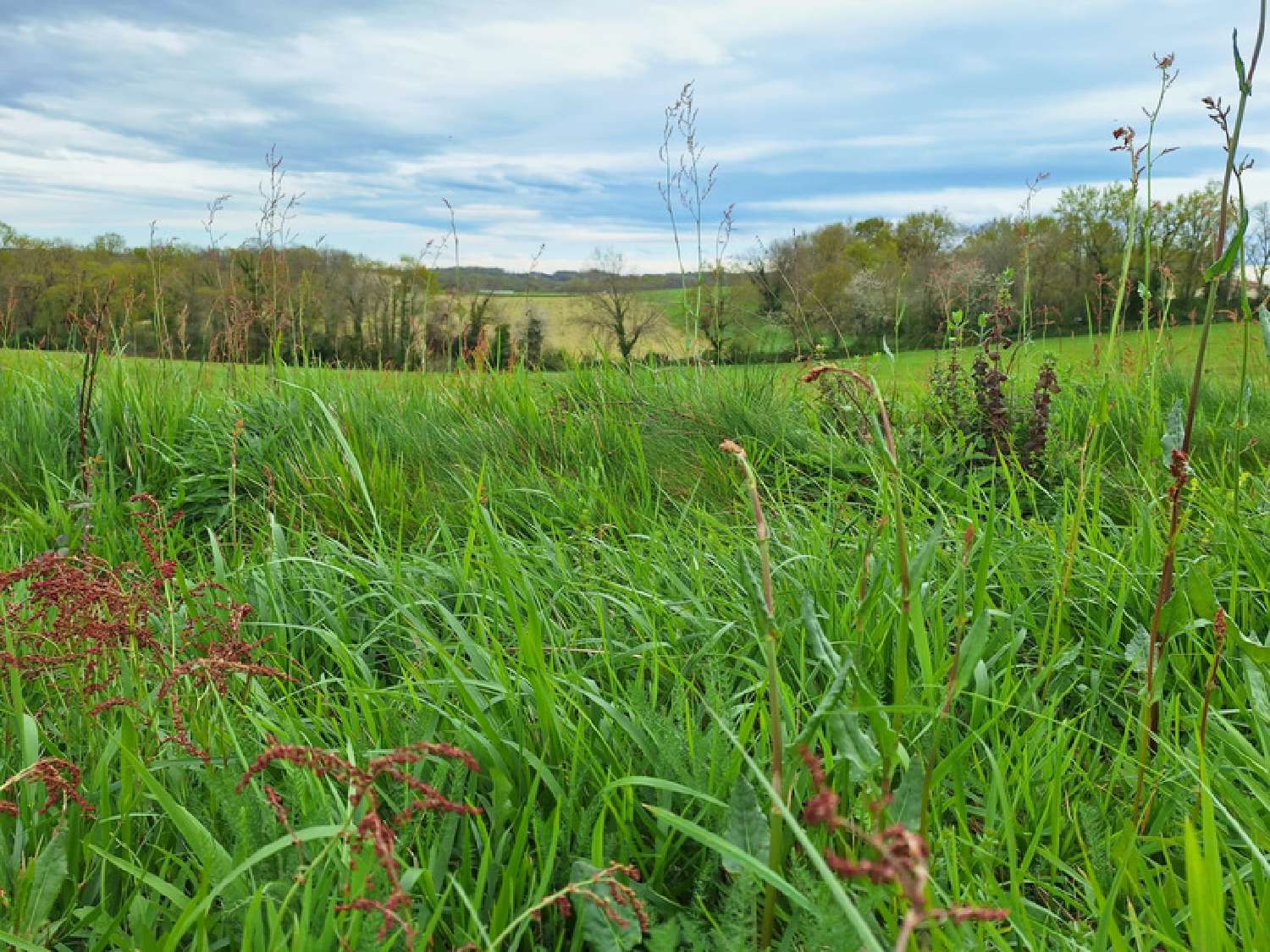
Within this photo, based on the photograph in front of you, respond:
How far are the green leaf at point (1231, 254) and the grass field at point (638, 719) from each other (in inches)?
14.3

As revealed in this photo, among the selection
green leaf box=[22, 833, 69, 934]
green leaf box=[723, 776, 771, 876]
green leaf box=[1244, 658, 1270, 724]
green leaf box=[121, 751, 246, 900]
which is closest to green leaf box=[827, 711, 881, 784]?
green leaf box=[723, 776, 771, 876]

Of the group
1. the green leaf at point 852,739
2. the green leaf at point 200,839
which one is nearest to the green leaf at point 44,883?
the green leaf at point 200,839

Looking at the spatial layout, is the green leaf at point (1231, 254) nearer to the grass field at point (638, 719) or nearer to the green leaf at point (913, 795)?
the grass field at point (638, 719)

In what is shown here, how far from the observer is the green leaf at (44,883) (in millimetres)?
1328

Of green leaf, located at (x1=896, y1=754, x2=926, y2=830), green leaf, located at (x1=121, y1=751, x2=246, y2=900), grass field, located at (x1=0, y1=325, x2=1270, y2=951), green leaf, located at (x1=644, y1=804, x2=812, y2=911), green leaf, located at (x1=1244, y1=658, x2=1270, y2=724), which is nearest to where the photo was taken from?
green leaf, located at (x1=644, y1=804, x2=812, y2=911)

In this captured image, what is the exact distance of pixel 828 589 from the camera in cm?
224

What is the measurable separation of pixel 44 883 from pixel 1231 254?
2052 millimetres

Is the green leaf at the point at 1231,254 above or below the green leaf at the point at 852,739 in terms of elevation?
above

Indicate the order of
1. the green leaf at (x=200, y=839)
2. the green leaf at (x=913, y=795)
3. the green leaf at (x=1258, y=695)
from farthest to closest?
1. the green leaf at (x=1258, y=695)
2. the green leaf at (x=200, y=839)
3. the green leaf at (x=913, y=795)

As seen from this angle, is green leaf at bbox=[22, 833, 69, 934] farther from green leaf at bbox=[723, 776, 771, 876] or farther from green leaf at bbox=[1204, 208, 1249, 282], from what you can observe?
green leaf at bbox=[1204, 208, 1249, 282]

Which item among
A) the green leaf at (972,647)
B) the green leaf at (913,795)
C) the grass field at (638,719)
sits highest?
the green leaf at (972,647)

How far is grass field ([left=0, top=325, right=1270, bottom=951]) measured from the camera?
4.05 ft

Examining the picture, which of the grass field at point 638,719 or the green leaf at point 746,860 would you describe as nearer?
the green leaf at point 746,860

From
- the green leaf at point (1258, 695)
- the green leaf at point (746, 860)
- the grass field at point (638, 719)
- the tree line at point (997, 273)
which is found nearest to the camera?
the green leaf at point (746, 860)
